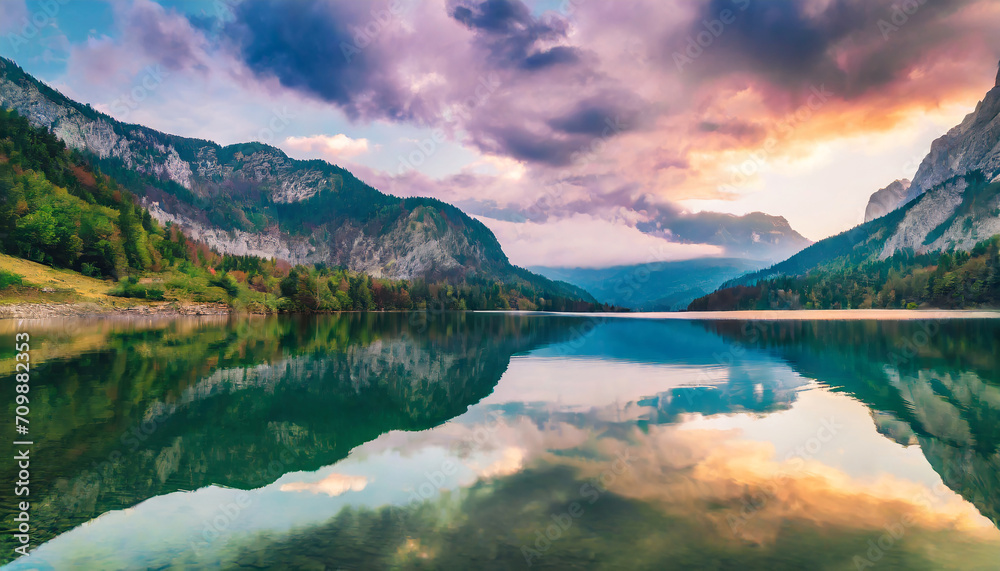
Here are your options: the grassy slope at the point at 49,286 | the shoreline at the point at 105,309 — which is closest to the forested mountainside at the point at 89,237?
the grassy slope at the point at 49,286

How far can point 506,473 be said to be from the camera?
13875 mm

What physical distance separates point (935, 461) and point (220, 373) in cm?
3830

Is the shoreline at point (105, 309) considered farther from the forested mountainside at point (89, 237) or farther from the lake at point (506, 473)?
the lake at point (506, 473)

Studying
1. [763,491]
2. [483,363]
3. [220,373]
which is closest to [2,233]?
[220,373]

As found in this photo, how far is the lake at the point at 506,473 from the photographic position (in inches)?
365

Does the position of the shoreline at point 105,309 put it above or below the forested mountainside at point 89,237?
below

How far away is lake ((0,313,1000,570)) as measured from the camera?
9266 mm

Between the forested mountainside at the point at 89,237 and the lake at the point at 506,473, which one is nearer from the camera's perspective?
→ the lake at the point at 506,473

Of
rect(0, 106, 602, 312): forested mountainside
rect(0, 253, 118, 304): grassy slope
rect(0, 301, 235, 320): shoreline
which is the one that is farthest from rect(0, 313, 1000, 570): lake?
rect(0, 106, 602, 312): forested mountainside

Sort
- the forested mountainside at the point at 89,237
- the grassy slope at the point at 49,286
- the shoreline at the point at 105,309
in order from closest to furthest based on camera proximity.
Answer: the shoreline at the point at 105,309 < the grassy slope at the point at 49,286 < the forested mountainside at the point at 89,237

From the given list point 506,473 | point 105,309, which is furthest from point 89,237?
point 506,473

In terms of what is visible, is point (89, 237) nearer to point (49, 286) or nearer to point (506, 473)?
point (49, 286)

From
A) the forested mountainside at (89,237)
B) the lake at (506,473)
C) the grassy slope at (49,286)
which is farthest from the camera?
the forested mountainside at (89,237)

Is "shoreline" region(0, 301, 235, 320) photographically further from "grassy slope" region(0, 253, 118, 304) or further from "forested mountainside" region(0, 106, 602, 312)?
"forested mountainside" region(0, 106, 602, 312)
